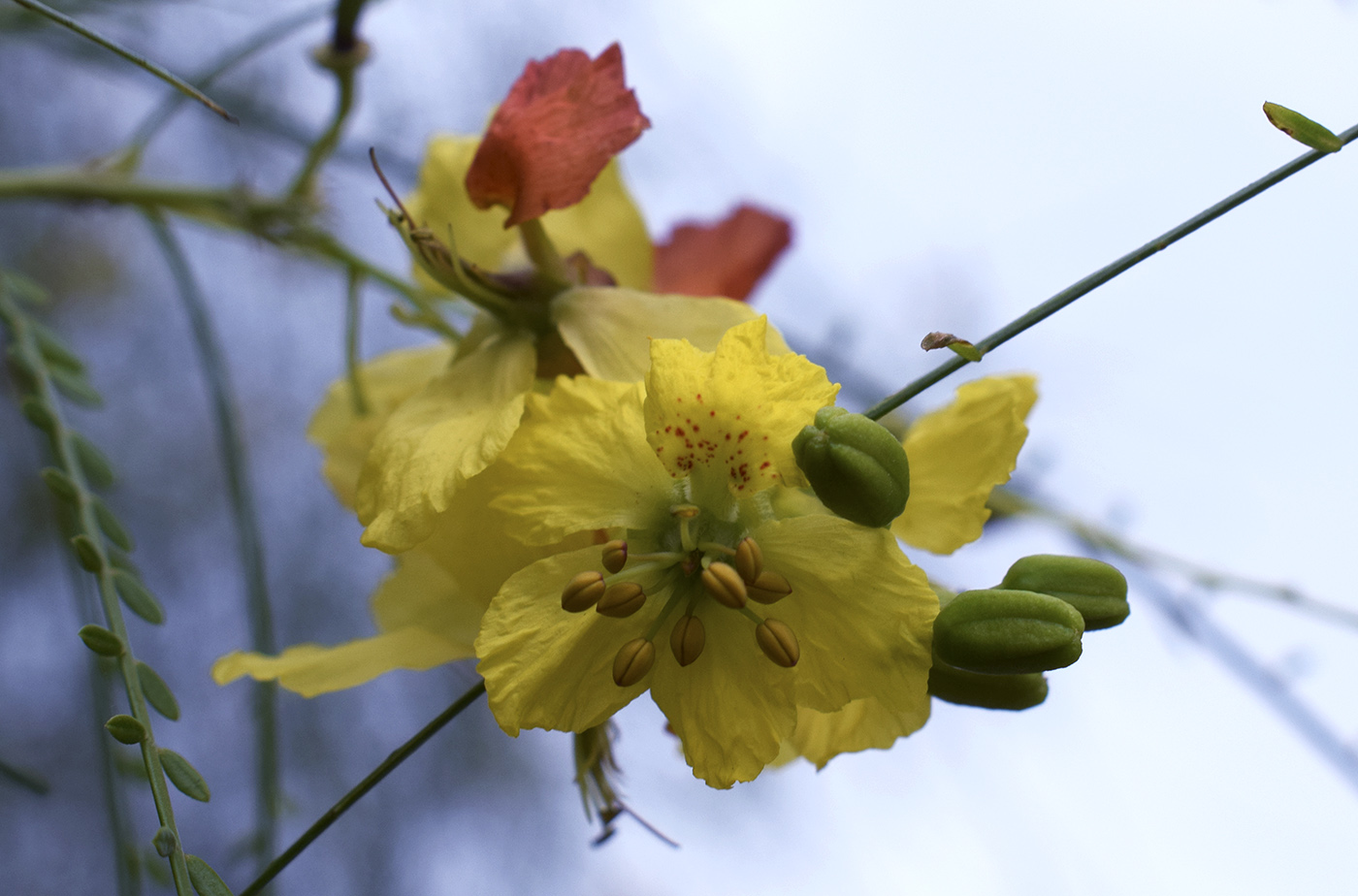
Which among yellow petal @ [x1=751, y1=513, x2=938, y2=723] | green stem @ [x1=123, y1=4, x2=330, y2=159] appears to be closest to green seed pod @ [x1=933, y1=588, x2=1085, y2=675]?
yellow petal @ [x1=751, y1=513, x2=938, y2=723]

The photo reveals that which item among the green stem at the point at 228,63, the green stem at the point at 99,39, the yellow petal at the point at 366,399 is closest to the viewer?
the green stem at the point at 99,39

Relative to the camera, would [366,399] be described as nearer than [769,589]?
No

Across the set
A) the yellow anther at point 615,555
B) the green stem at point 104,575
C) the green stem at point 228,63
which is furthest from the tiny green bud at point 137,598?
the green stem at point 228,63

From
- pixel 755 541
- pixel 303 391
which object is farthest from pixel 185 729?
pixel 755 541

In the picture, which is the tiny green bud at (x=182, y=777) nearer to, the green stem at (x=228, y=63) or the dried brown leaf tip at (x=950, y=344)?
the dried brown leaf tip at (x=950, y=344)

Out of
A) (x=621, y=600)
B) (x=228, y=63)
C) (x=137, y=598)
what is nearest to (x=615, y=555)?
(x=621, y=600)

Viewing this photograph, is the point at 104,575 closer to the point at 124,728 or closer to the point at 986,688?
the point at 124,728
